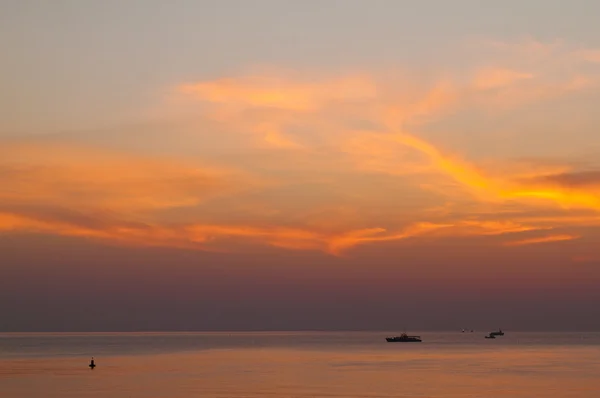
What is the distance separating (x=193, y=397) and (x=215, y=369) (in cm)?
4857

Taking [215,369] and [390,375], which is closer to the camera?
[390,375]

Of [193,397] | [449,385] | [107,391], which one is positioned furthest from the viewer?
[449,385]

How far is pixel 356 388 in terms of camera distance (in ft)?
305

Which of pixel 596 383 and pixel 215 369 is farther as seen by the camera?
pixel 215 369

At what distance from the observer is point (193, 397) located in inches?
3346

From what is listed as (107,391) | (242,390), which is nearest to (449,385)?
(242,390)

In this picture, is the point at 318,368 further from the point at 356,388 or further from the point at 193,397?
the point at 193,397

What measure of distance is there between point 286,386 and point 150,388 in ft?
51.5

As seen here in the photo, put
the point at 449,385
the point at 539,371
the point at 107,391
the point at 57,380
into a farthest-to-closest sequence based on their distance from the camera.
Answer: the point at 539,371 < the point at 57,380 < the point at 449,385 < the point at 107,391

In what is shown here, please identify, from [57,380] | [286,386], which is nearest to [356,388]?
[286,386]

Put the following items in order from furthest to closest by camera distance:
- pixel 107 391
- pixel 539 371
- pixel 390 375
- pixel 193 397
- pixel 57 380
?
pixel 539 371 → pixel 390 375 → pixel 57 380 → pixel 107 391 → pixel 193 397

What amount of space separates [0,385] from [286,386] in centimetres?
3422

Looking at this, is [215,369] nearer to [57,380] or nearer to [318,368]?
[318,368]

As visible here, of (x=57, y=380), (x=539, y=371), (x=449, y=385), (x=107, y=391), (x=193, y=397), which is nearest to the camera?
(x=193, y=397)
